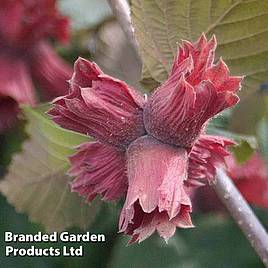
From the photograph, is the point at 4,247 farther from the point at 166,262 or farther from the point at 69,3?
the point at 69,3

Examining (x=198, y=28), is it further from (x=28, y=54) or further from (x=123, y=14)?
(x=28, y=54)

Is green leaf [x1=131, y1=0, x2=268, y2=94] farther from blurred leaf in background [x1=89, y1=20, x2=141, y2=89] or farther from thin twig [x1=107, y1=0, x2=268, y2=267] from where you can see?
blurred leaf in background [x1=89, y1=20, x2=141, y2=89]

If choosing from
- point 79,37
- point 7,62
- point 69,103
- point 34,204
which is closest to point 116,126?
point 69,103

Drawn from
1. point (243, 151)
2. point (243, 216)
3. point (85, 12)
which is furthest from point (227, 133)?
point (85, 12)

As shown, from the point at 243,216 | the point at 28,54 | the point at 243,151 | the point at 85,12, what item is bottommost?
the point at 243,216

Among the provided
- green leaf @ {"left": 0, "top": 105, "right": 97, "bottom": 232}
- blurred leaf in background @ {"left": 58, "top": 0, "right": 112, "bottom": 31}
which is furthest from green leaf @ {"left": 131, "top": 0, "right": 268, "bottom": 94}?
blurred leaf in background @ {"left": 58, "top": 0, "right": 112, "bottom": 31}

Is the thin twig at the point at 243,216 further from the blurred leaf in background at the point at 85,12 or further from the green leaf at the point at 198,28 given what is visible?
the blurred leaf in background at the point at 85,12

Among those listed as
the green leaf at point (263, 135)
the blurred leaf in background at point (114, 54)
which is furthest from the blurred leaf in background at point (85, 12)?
the green leaf at point (263, 135)
